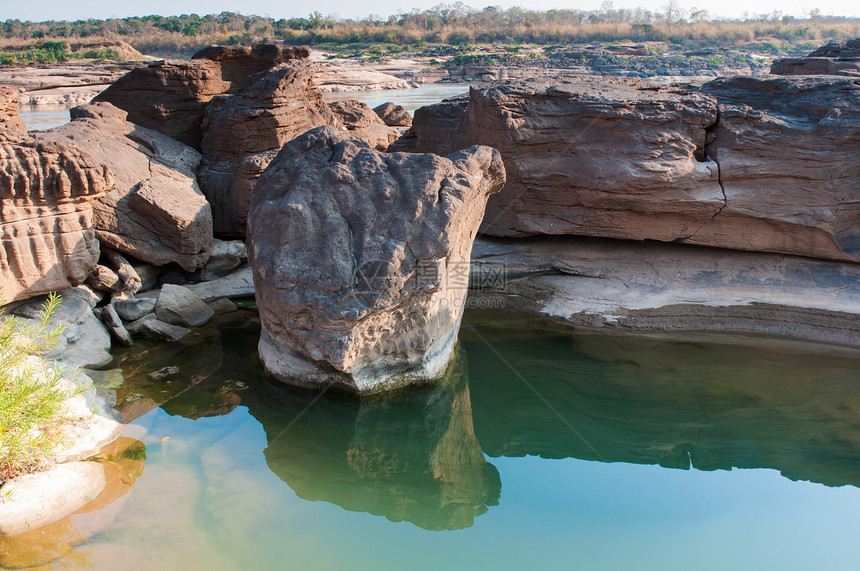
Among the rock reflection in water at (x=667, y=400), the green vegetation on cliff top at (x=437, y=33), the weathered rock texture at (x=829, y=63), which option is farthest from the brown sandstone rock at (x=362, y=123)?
the green vegetation on cliff top at (x=437, y=33)

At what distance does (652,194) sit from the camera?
5102 mm

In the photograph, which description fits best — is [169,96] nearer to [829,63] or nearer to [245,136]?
[245,136]

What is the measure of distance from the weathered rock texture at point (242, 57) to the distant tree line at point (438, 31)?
18948 millimetres

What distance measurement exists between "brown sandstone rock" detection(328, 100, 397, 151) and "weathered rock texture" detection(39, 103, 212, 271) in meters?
2.06

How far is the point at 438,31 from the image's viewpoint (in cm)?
3075

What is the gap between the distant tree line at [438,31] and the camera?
2614 centimetres

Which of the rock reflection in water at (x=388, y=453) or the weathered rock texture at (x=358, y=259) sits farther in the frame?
the weathered rock texture at (x=358, y=259)

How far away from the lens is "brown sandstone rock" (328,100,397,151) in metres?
7.29

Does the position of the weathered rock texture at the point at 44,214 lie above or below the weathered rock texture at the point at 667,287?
above

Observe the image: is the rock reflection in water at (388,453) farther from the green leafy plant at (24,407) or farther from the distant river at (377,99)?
the distant river at (377,99)

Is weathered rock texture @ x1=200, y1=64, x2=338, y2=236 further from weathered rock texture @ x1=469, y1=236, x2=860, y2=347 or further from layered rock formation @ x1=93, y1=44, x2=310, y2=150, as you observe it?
weathered rock texture @ x1=469, y1=236, x2=860, y2=347

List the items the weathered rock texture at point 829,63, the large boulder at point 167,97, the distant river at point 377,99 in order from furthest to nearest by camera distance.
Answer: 1. the distant river at point 377,99
2. the large boulder at point 167,97
3. the weathered rock texture at point 829,63

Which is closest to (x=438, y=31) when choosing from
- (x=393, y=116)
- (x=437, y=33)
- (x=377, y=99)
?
(x=437, y=33)

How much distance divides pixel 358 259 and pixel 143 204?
2179mm
